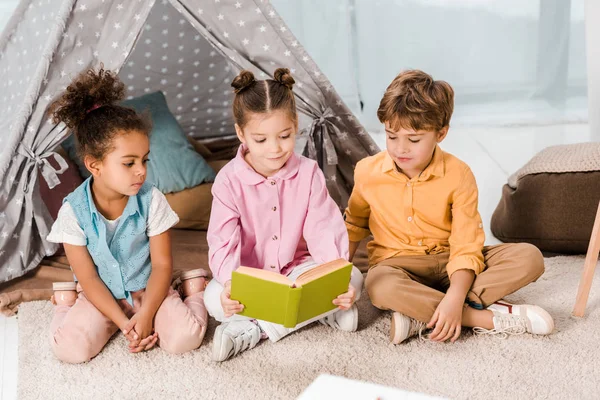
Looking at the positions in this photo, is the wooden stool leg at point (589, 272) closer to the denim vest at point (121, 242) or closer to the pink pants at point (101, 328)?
the pink pants at point (101, 328)

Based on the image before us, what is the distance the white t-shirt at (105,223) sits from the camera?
1.80 metres

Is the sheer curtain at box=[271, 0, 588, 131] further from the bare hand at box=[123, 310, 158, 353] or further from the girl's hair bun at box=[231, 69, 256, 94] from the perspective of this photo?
the bare hand at box=[123, 310, 158, 353]

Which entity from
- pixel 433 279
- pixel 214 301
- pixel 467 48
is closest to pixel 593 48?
pixel 467 48

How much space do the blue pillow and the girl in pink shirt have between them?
0.72 m

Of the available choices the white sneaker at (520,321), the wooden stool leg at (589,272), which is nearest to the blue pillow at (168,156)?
the white sneaker at (520,321)

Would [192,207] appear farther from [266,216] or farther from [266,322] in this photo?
[266,322]

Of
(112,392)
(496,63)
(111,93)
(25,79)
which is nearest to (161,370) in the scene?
(112,392)

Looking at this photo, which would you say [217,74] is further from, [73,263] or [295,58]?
[73,263]

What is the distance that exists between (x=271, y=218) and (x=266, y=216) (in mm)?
14

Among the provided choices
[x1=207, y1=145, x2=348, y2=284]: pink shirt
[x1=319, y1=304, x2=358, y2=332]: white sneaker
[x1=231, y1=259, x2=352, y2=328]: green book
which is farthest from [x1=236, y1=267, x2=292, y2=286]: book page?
[x1=319, y1=304, x2=358, y2=332]: white sneaker

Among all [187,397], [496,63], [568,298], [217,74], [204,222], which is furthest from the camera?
[496,63]

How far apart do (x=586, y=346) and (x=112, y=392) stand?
3.76ft

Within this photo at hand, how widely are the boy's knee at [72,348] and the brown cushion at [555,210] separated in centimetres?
139

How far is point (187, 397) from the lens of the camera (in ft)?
5.23
